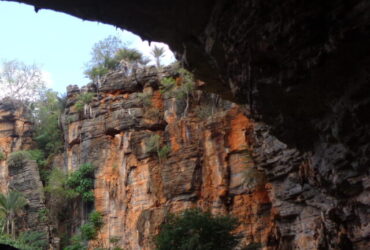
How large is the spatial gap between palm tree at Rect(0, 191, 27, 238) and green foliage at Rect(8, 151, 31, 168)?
9.39ft

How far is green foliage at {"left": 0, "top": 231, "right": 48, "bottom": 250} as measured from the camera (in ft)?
88.3

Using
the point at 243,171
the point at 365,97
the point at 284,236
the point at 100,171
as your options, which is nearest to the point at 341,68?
the point at 365,97

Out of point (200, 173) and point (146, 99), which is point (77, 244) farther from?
point (146, 99)

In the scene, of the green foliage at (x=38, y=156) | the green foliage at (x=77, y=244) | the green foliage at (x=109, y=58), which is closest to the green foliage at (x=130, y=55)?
the green foliage at (x=109, y=58)

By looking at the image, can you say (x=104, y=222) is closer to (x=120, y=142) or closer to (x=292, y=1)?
(x=120, y=142)

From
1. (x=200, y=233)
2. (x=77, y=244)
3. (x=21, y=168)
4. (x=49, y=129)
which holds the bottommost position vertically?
(x=200, y=233)

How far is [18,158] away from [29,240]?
21.5ft

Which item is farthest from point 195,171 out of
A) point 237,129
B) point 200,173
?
point 237,129

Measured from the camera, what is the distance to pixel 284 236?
57.0ft

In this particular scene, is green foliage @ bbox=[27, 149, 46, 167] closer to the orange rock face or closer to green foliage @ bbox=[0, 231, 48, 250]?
the orange rock face

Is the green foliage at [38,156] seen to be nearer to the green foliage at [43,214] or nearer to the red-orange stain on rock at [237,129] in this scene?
the green foliage at [43,214]

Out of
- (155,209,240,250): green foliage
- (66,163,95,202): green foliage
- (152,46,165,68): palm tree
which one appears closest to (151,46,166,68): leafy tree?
(152,46,165,68): palm tree

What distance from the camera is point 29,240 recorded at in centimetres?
2814

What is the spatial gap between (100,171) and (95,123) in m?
3.24
